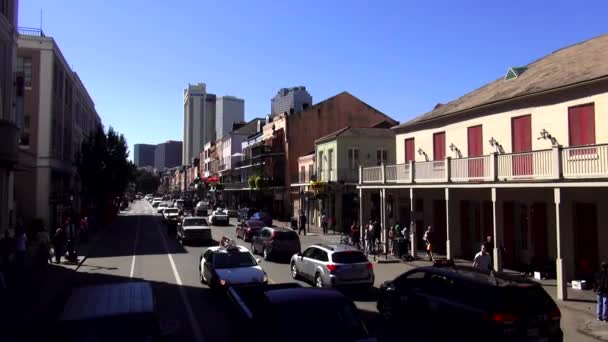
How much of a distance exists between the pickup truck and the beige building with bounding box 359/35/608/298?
35.4ft

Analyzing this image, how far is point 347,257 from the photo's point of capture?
16438 millimetres

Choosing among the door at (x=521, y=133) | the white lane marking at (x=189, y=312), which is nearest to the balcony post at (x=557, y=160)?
the door at (x=521, y=133)

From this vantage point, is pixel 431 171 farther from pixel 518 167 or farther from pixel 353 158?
pixel 353 158

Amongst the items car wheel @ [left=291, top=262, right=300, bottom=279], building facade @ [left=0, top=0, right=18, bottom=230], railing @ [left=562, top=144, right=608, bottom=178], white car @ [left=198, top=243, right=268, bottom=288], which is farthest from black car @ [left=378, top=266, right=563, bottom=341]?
building facade @ [left=0, top=0, right=18, bottom=230]

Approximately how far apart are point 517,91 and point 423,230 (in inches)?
415

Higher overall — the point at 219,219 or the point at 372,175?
the point at 372,175

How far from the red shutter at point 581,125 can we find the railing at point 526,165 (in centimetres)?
206

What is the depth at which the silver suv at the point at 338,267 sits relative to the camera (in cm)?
1606

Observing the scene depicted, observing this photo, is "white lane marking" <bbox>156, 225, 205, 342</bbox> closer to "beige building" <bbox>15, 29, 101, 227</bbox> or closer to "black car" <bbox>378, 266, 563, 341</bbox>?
"black car" <bbox>378, 266, 563, 341</bbox>

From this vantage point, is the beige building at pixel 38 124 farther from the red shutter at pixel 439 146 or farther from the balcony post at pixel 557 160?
the balcony post at pixel 557 160

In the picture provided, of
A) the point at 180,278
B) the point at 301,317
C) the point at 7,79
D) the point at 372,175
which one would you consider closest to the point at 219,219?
the point at 372,175

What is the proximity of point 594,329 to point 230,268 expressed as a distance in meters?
9.83

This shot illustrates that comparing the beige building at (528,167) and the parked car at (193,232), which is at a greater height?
the beige building at (528,167)

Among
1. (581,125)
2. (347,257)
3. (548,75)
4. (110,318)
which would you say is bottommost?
(347,257)
